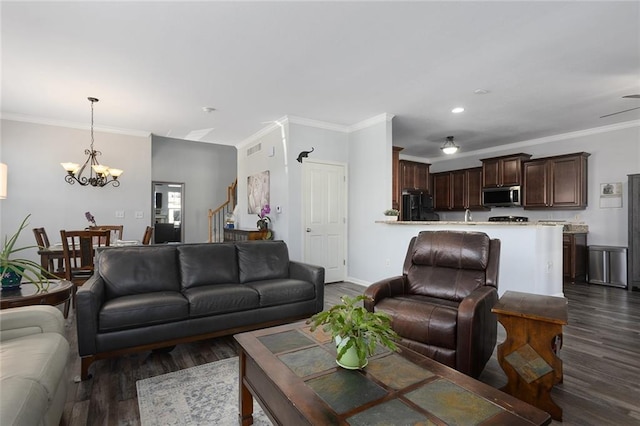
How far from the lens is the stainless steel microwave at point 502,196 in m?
6.45

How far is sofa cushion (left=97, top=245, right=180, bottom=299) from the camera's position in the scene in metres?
2.82

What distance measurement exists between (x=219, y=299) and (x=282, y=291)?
1.95 feet

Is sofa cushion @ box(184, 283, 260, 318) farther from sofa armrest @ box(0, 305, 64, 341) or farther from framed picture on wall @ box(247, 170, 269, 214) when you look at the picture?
framed picture on wall @ box(247, 170, 269, 214)

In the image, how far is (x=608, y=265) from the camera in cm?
527

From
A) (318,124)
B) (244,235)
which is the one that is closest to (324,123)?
(318,124)

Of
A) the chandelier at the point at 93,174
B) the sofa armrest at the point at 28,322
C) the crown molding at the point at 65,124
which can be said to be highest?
the crown molding at the point at 65,124

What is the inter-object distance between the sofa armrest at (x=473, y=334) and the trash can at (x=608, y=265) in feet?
14.9

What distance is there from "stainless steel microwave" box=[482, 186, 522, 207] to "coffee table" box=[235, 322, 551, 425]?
596 centimetres

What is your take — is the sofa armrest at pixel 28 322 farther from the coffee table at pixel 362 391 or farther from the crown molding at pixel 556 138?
the crown molding at pixel 556 138

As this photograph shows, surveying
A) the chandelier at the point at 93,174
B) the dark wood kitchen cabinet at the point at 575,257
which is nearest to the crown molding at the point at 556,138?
the dark wood kitchen cabinet at the point at 575,257

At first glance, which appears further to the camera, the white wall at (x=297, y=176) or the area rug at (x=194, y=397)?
the white wall at (x=297, y=176)

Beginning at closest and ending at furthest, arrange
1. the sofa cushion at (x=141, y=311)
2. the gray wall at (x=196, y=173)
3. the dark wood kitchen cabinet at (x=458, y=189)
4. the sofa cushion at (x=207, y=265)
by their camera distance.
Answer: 1. the sofa cushion at (x=141, y=311)
2. the sofa cushion at (x=207, y=265)
3. the dark wood kitchen cabinet at (x=458, y=189)
4. the gray wall at (x=196, y=173)

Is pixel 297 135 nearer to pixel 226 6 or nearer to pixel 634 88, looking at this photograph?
pixel 226 6

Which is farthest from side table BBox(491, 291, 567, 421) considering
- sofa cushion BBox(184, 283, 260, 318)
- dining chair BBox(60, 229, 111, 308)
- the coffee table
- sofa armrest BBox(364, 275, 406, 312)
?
dining chair BBox(60, 229, 111, 308)
